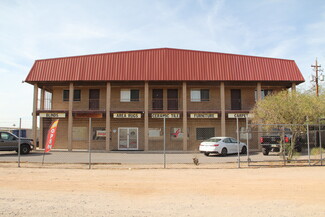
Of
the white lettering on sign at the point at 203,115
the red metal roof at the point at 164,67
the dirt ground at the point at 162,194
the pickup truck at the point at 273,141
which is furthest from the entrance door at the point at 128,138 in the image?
the dirt ground at the point at 162,194

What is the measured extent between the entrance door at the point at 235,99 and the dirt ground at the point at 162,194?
595 inches

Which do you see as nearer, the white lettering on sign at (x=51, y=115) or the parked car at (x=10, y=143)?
the parked car at (x=10, y=143)

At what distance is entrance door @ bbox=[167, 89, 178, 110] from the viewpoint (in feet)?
84.8

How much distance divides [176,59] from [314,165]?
48.2 feet

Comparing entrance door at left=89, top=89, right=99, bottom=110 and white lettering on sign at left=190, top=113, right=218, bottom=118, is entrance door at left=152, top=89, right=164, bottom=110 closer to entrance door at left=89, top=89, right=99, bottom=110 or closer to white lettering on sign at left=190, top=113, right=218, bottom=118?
white lettering on sign at left=190, top=113, right=218, bottom=118

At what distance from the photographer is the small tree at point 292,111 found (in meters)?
14.6

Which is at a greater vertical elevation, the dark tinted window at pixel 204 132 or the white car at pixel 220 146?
the dark tinted window at pixel 204 132

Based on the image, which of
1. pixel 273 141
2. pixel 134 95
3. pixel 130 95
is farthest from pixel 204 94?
pixel 273 141

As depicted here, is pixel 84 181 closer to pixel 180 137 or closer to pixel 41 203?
pixel 41 203

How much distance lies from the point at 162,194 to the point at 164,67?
18.0 meters

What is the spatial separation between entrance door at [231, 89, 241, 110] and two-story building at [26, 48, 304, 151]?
0.29 feet

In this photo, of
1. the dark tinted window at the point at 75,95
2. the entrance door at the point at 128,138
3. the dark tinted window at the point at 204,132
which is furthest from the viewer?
the dark tinted window at the point at 75,95

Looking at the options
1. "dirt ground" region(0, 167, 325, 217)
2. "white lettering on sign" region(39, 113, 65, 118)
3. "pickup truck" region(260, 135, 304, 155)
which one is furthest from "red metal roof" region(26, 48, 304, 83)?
"dirt ground" region(0, 167, 325, 217)

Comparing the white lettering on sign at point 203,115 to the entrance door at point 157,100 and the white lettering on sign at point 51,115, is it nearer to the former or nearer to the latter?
the entrance door at point 157,100
